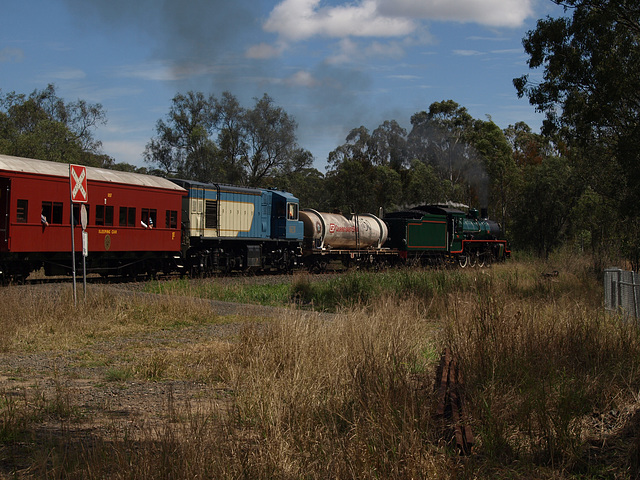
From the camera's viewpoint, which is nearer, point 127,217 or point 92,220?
point 92,220

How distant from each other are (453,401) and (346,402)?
947 millimetres

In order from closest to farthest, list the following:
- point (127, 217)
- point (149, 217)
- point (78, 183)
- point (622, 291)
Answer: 1. point (78, 183)
2. point (622, 291)
3. point (127, 217)
4. point (149, 217)

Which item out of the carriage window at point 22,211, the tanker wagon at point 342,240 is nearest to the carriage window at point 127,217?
the carriage window at point 22,211

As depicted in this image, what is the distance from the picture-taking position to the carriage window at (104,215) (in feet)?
59.1

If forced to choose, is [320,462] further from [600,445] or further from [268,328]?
[268,328]

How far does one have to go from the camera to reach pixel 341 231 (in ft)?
90.1

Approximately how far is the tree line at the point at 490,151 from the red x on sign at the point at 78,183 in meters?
13.9

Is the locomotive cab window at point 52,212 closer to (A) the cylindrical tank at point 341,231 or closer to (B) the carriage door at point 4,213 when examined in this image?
(B) the carriage door at point 4,213

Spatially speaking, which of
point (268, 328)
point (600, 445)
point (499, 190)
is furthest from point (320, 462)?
point (499, 190)

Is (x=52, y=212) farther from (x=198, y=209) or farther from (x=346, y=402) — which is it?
(x=346, y=402)

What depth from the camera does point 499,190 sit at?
173 ft

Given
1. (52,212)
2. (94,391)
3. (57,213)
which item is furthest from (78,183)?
(57,213)

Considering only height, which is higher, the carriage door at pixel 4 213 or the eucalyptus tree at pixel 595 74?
the eucalyptus tree at pixel 595 74

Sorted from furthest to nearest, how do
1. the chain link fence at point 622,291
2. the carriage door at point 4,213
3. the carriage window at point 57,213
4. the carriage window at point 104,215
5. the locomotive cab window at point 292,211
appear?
the locomotive cab window at point 292,211 → the carriage window at point 104,215 → the carriage window at point 57,213 → the carriage door at point 4,213 → the chain link fence at point 622,291
